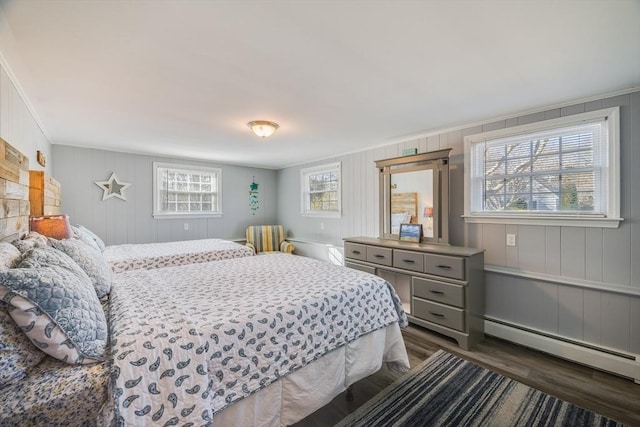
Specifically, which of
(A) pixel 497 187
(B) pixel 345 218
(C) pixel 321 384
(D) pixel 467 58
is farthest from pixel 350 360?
(B) pixel 345 218

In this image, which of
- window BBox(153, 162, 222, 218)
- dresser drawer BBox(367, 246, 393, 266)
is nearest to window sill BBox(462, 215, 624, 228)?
dresser drawer BBox(367, 246, 393, 266)

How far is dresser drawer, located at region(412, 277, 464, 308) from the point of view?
265 centimetres

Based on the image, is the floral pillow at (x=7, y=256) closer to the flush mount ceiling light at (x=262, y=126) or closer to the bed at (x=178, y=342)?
the bed at (x=178, y=342)

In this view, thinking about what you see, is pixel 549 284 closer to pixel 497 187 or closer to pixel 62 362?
pixel 497 187

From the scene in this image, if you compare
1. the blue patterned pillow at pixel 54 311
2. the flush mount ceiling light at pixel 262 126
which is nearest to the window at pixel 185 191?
the flush mount ceiling light at pixel 262 126

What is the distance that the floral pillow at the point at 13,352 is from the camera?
882mm

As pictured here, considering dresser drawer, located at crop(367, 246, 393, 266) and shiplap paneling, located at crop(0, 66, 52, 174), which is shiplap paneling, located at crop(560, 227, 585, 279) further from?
shiplap paneling, located at crop(0, 66, 52, 174)

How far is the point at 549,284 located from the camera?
2.57m

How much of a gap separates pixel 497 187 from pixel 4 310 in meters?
3.62

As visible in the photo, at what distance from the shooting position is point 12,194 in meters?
1.69

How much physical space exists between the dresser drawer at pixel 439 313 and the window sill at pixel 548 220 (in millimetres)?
1016

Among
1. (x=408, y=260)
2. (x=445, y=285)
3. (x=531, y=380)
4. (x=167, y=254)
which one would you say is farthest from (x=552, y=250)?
(x=167, y=254)

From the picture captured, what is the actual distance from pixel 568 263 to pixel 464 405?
5.42 feet

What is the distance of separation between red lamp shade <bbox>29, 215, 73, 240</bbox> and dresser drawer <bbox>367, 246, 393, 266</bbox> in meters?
3.03
